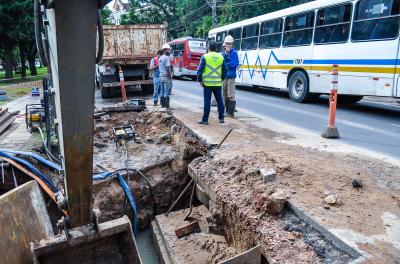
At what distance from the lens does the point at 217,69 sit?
7.27 meters

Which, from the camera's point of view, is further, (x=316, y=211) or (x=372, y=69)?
(x=372, y=69)

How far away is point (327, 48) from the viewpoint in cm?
1042

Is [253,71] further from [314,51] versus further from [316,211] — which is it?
[316,211]

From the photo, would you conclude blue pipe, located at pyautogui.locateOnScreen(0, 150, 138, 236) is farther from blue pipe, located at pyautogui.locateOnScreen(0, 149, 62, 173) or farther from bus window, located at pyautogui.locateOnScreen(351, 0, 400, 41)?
bus window, located at pyautogui.locateOnScreen(351, 0, 400, 41)

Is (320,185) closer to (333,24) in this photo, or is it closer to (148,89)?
(333,24)

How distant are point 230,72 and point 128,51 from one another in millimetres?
5535

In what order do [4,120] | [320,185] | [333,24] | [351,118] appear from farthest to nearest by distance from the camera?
[333,24] → [351,118] → [4,120] → [320,185]

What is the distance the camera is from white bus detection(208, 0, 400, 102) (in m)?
8.53

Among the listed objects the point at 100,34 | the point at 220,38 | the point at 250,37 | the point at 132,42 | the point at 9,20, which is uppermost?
the point at 9,20

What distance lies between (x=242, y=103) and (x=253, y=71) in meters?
3.39

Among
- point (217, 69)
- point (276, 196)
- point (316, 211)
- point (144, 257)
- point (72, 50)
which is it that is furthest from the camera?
point (217, 69)

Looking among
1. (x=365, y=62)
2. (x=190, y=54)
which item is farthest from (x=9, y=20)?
(x=365, y=62)

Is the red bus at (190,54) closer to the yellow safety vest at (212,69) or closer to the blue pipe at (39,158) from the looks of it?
the yellow safety vest at (212,69)

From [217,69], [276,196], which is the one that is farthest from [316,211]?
[217,69]
